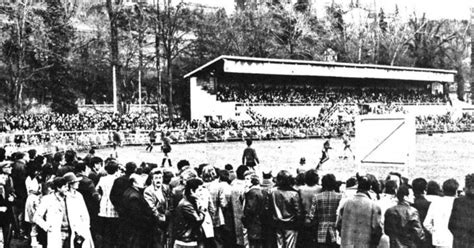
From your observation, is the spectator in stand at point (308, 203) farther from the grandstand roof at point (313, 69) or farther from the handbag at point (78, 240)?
the grandstand roof at point (313, 69)

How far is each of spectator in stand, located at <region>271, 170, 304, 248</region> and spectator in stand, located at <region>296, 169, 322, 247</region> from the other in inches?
4.1

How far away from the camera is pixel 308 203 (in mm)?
7668

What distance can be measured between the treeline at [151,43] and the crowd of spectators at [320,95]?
5.72 m

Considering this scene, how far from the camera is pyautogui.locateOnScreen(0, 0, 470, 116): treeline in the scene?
46.5 metres

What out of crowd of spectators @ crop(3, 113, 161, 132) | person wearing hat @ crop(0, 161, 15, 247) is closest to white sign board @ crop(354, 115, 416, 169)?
person wearing hat @ crop(0, 161, 15, 247)

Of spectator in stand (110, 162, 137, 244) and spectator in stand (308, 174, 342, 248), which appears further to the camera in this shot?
spectator in stand (110, 162, 137, 244)

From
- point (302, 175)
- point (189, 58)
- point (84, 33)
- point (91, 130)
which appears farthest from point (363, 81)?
point (302, 175)

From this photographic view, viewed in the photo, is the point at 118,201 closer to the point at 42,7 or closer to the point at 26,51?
the point at 26,51

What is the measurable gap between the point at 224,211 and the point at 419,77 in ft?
183

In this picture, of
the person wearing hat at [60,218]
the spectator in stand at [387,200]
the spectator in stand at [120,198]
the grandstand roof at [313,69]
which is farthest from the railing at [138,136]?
the spectator in stand at [387,200]

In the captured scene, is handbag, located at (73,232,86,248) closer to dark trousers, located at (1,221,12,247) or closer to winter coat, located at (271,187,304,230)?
dark trousers, located at (1,221,12,247)

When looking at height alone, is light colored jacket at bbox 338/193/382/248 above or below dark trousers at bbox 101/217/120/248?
above

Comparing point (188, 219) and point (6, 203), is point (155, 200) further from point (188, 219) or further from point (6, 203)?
point (6, 203)

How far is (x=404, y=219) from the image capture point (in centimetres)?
625
